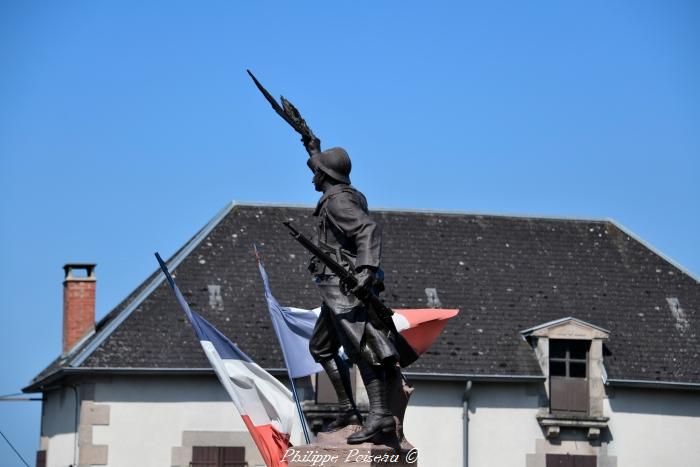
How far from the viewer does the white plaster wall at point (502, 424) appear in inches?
1144

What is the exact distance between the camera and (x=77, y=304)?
3106 cm

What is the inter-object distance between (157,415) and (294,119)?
15380 millimetres

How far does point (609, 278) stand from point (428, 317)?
1553cm

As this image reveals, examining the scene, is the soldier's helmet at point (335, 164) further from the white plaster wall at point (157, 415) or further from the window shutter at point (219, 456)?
the window shutter at point (219, 456)

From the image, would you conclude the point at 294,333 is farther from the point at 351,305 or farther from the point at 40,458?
the point at 40,458

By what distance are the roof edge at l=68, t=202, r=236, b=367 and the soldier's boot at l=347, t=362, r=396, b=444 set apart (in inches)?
631

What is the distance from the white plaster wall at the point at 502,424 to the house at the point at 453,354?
0.02m

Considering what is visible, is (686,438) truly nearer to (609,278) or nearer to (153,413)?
(609,278)

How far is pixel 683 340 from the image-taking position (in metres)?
30.5

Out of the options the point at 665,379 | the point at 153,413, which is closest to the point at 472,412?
the point at 665,379

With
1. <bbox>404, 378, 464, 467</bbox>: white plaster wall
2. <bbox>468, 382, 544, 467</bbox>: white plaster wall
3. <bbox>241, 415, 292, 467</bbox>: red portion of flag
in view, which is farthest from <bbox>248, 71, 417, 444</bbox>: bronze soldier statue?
<bbox>468, 382, 544, 467</bbox>: white plaster wall

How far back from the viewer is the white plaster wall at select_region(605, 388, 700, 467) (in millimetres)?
29469

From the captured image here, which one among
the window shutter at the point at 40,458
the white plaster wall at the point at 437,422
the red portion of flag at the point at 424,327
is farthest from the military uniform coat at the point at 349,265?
the window shutter at the point at 40,458

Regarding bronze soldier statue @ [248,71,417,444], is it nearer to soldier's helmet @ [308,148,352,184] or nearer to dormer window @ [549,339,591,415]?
soldier's helmet @ [308,148,352,184]
